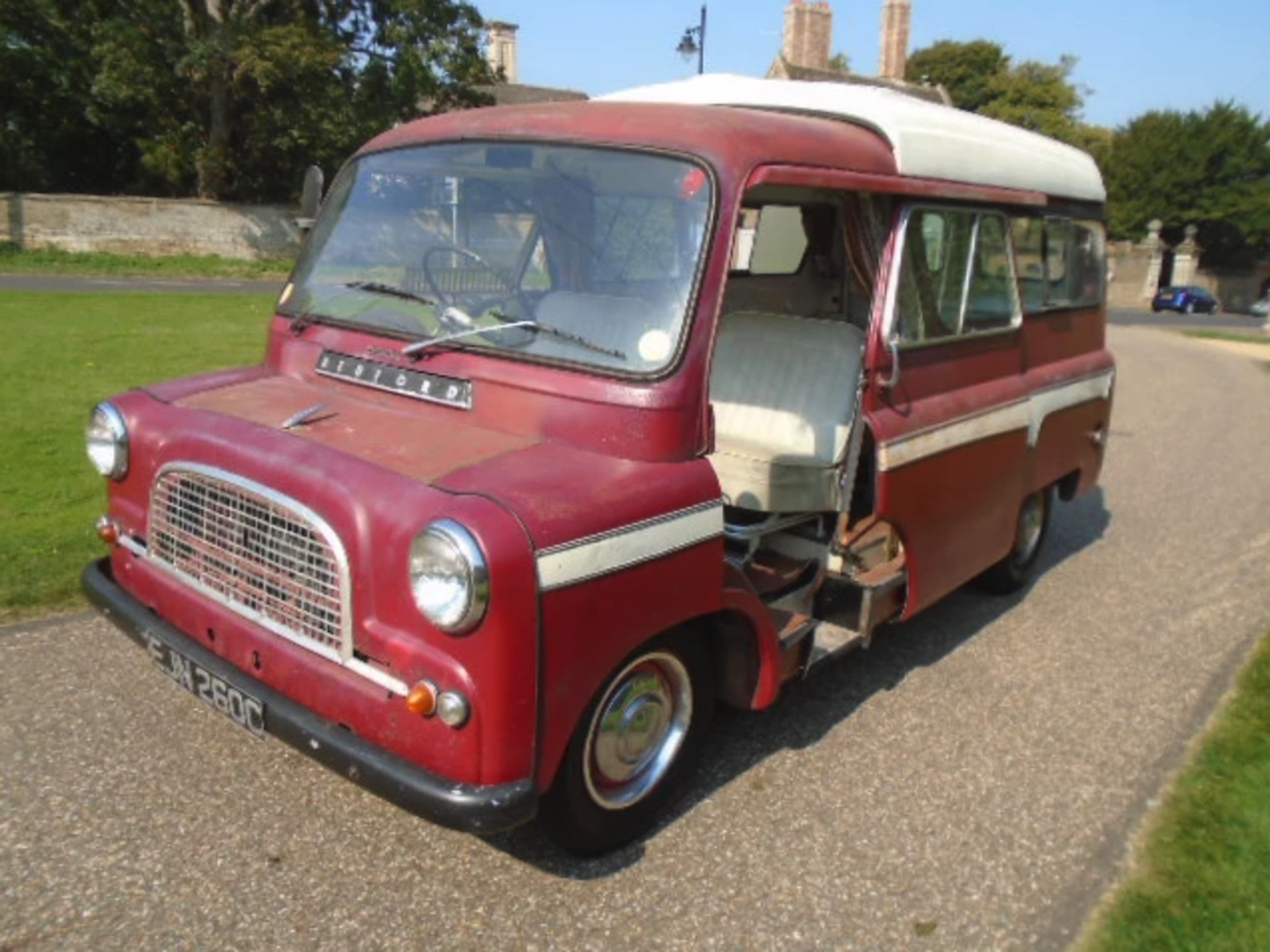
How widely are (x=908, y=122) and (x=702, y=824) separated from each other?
2.81 meters

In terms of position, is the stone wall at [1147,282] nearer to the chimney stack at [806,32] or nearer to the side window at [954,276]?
the chimney stack at [806,32]

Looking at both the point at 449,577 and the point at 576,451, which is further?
the point at 576,451

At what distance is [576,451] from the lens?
3012 mm

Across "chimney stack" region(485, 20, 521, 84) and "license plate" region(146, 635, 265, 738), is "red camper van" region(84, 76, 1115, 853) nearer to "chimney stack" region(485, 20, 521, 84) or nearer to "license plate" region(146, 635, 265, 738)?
"license plate" region(146, 635, 265, 738)

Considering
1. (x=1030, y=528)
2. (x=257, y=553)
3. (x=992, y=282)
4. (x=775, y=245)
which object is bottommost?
(x=1030, y=528)

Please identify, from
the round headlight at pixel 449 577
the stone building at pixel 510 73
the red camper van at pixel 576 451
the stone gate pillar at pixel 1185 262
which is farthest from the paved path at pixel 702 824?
the stone gate pillar at pixel 1185 262

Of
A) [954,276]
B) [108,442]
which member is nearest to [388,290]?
[108,442]

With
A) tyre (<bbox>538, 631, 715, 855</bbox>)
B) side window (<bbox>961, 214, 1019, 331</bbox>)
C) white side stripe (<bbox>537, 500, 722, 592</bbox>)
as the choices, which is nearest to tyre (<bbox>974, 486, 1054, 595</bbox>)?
side window (<bbox>961, 214, 1019, 331</bbox>)

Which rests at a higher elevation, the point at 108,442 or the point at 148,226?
the point at 148,226

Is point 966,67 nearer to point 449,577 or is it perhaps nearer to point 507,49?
point 507,49

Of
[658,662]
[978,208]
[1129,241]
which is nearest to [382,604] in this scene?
[658,662]

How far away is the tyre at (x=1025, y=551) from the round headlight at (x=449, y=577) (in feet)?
12.9

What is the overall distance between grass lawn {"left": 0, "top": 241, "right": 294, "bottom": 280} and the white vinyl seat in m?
19.3

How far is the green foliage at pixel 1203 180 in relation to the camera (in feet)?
171
